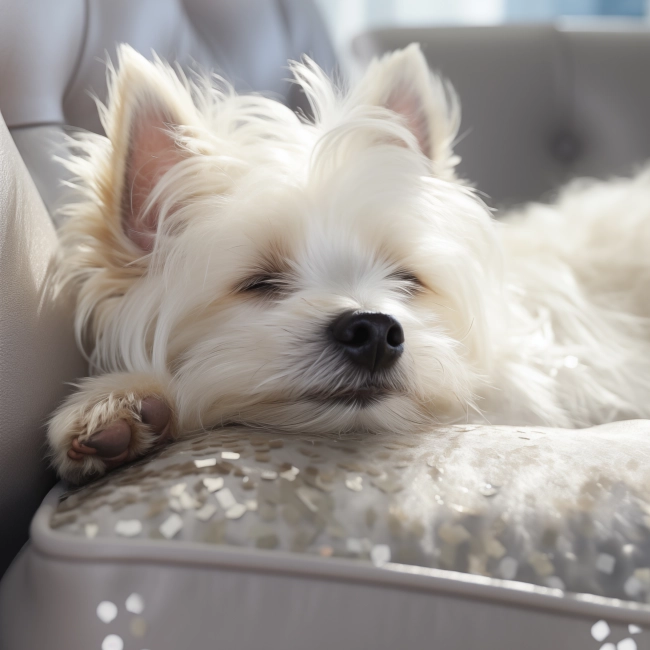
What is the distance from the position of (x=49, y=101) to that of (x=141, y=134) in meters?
0.30

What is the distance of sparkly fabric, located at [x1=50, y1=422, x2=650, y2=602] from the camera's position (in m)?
0.56

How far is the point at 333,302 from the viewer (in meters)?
0.91

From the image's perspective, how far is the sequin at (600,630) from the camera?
54cm

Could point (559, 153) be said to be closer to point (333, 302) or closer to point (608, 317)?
point (608, 317)

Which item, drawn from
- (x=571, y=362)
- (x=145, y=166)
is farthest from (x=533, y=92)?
(x=145, y=166)

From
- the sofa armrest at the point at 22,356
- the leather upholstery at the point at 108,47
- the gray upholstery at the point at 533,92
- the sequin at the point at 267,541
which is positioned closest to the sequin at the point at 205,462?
the sequin at the point at 267,541

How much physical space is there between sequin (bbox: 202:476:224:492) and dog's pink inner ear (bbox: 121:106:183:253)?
51 cm

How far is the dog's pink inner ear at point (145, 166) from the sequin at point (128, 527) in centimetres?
54

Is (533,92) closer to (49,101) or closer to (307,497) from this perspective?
(49,101)

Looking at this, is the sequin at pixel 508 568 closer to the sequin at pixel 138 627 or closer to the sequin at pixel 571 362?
the sequin at pixel 138 627

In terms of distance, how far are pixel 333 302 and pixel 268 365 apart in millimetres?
121

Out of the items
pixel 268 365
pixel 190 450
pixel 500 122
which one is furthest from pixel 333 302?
pixel 500 122

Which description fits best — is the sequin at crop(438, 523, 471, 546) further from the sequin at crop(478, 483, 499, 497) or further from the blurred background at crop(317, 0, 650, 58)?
the blurred background at crop(317, 0, 650, 58)

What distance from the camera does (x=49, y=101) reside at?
3.84 ft
